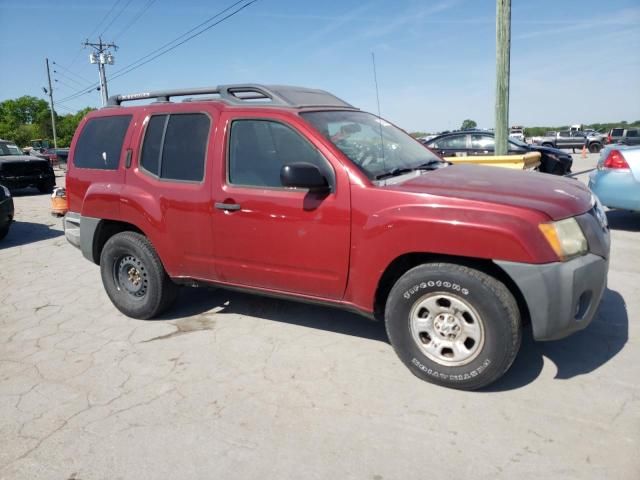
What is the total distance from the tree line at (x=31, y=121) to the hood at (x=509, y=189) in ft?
261

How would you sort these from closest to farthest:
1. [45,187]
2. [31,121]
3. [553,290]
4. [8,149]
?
[553,290], [8,149], [45,187], [31,121]

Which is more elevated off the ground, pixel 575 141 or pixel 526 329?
pixel 575 141

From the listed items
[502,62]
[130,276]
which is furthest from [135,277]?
[502,62]

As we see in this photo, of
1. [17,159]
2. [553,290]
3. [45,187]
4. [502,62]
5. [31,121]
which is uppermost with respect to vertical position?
[31,121]

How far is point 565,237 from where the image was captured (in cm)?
283

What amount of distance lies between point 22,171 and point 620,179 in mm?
14754

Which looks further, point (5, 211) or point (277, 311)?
point (5, 211)

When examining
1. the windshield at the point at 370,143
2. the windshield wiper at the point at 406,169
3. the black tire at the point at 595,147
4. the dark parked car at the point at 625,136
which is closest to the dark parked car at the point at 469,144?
the windshield at the point at 370,143

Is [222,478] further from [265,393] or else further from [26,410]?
[26,410]

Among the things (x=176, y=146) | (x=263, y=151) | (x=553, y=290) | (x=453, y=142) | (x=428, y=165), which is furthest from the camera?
(x=453, y=142)

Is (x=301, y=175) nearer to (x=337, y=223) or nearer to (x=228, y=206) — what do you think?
(x=337, y=223)

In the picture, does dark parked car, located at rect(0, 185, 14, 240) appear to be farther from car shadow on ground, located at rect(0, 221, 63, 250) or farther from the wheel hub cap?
the wheel hub cap

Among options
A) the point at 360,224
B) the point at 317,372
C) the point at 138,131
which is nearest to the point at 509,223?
the point at 360,224

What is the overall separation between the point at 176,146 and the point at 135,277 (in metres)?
1.31
